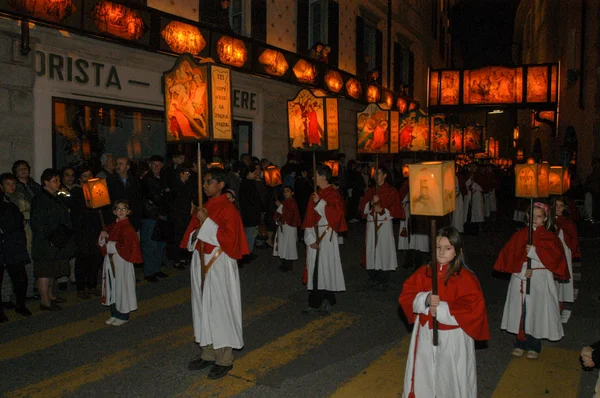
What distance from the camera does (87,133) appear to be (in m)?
11.1

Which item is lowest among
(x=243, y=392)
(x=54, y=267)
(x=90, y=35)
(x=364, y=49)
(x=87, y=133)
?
(x=243, y=392)

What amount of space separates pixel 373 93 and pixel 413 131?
9.69 m

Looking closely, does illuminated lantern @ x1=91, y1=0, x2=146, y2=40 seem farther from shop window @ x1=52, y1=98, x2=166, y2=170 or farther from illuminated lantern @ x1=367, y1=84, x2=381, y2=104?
illuminated lantern @ x1=367, y1=84, x2=381, y2=104

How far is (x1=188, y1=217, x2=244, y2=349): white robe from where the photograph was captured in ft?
17.7

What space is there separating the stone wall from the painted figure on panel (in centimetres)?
474

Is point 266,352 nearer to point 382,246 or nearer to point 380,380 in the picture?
point 380,380

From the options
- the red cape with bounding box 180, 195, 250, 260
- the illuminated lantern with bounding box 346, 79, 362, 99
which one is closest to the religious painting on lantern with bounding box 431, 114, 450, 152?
the illuminated lantern with bounding box 346, 79, 362, 99

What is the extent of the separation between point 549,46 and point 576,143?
10.6 metres

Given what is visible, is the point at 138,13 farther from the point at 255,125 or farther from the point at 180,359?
the point at 180,359

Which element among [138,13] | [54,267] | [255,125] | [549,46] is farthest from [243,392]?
[549,46]

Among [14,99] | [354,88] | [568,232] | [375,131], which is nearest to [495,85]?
[354,88]

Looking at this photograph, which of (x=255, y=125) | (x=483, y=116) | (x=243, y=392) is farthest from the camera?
(x=483, y=116)

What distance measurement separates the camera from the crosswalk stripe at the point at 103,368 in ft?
17.2

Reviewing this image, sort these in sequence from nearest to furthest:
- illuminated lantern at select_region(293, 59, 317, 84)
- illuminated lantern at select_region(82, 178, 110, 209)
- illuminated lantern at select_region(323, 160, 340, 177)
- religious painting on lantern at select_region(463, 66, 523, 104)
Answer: illuminated lantern at select_region(82, 178, 110, 209) < illuminated lantern at select_region(323, 160, 340, 177) < illuminated lantern at select_region(293, 59, 317, 84) < religious painting on lantern at select_region(463, 66, 523, 104)
